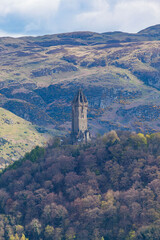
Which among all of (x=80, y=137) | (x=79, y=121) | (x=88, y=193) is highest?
(x=79, y=121)

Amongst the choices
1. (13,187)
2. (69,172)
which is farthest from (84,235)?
(13,187)

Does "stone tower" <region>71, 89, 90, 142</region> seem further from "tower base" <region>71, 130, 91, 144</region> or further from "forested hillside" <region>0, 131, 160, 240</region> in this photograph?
"forested hillside" <region>0, 131, 160, 240</region>

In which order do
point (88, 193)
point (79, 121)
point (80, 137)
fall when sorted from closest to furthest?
point (88, 193) < point (80, 137) < point (79, 121)

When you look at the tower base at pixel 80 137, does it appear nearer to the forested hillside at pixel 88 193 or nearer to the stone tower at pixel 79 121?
the stone tower at pixel 79 121

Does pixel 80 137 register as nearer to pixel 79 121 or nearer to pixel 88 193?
pixel 79 121

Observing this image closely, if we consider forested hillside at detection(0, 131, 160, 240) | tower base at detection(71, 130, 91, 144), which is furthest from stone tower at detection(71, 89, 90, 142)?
forested hillside at detection(0, 131, 160, 240)

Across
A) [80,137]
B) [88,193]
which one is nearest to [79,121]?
[80,137]

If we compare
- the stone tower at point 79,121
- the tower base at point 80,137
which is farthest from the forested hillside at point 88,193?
the stone tower at point 79,121

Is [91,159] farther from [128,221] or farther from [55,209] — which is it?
[128,221]
